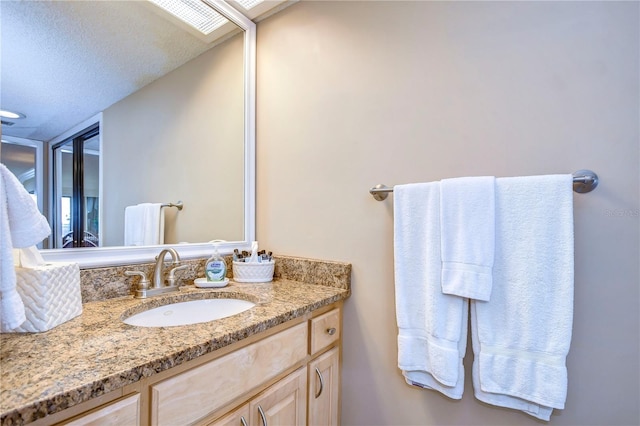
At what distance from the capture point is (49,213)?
36.8 inches

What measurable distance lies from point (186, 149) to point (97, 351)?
948 mm

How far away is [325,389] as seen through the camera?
1.12 metres

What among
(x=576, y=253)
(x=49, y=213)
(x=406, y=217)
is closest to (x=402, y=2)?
(x=406, y=217)

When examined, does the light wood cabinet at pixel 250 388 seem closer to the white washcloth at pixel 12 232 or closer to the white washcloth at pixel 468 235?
the white washcloth at pixel 12 232

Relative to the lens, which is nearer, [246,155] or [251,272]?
[251,272]

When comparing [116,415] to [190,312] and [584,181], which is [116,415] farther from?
[584,181]

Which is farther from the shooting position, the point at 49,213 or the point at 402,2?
the point at 402,2

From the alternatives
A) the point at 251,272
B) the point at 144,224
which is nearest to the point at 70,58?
the point at 144,224

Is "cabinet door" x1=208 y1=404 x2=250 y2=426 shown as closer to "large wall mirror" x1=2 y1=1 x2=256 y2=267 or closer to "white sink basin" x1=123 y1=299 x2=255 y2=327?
"white sink basin" x1=123 y1=299 x2=255 y2=327

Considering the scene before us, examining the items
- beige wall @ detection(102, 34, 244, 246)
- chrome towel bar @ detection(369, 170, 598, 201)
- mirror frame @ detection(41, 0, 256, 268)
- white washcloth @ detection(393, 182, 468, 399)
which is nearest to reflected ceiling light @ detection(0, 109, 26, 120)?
beige wall @ detection(102, 34, 244, 246)

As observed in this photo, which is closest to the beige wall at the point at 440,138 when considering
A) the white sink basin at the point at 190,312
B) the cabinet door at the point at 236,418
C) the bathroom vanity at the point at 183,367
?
the bathroom vanity at the point at 183,367

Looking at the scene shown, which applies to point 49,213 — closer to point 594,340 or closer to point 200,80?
point 200,80

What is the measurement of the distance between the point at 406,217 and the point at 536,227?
361 millimetres

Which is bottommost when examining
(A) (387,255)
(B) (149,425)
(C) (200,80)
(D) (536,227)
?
(B) (149,425)
